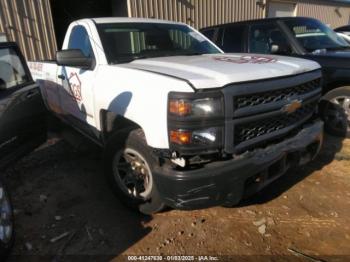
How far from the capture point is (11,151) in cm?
370

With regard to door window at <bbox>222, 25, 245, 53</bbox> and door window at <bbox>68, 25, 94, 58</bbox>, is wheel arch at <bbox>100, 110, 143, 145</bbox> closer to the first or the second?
door window at <bbox>68, 25, 94, 58</bbox>

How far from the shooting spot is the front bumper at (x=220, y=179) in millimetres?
2389

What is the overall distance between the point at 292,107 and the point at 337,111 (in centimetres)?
240

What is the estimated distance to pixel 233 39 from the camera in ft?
19.3

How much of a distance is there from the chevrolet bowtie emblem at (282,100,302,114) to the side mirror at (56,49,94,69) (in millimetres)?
2011

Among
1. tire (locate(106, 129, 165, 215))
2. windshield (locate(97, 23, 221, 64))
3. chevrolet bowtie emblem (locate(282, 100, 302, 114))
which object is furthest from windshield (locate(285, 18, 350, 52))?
tire (locate(106, 129, 165, 215))

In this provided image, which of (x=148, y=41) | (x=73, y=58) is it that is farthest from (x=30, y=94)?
(x=148, y=41)

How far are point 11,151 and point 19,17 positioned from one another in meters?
5.38

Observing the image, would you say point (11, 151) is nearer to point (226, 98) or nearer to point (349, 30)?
point (226, 98)

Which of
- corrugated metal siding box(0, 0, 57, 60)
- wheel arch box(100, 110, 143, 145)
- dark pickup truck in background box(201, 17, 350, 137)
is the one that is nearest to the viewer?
wheel arch box(100, 110, 143, 145)

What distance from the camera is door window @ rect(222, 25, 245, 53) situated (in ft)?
18.9

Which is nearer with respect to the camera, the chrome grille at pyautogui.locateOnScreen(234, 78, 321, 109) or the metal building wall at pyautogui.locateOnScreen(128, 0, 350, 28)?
the chrome grille at pyautogui.locateOnScreen(234, 78, 321, 109)

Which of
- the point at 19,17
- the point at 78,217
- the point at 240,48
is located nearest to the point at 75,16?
the point at 19,17

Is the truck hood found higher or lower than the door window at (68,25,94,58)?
lower
